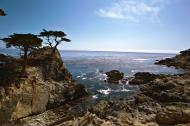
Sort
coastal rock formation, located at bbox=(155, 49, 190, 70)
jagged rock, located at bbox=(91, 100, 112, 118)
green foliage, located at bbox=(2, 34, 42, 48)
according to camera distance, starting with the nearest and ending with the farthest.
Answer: jagged rock, located at bbox=(91, 100, 112, 118)
green foliage, located at bbox=(2, 34, 42, 48)
coastal rock formation, located at bbox=(155, 49, 190, 70)

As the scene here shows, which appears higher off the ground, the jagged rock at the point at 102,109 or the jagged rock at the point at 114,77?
the jagged rock at the point at 102,109

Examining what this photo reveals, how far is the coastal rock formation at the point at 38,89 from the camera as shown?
25.6 m

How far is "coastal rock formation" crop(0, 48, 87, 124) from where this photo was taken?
84.0 feet

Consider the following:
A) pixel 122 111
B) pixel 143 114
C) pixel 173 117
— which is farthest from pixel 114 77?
pixel 173 117

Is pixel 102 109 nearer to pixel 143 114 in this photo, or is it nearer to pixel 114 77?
pixel 143 114

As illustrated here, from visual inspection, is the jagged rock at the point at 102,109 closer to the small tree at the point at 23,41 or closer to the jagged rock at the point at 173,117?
the jagged rock at the point at 173,117

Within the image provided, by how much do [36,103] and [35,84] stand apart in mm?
2431

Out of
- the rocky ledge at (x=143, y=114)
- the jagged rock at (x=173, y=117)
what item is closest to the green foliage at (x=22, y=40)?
the rocky ledge at (x=143, y=114)

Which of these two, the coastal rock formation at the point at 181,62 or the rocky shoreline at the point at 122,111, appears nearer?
the rocky shoreline at the point at 122,111

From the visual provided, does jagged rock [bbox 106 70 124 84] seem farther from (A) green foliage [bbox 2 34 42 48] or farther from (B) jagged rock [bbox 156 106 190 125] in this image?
(B) jagged rock [bbox 156 106 190 125]

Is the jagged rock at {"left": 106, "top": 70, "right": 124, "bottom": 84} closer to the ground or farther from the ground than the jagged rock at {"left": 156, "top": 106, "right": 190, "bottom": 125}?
closer to the ground

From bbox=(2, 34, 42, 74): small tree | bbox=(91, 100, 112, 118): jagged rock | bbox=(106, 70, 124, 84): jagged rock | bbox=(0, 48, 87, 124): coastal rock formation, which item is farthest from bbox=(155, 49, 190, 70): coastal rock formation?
bbox=(2, 34, 42, 74): small tree

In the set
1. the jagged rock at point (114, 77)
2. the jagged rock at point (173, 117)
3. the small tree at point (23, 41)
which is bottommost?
the jagged rock at point (114, 77)

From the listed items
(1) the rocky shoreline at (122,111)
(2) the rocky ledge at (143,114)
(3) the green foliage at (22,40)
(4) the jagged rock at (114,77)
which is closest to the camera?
(2) the rocky ledge at (143,114)
